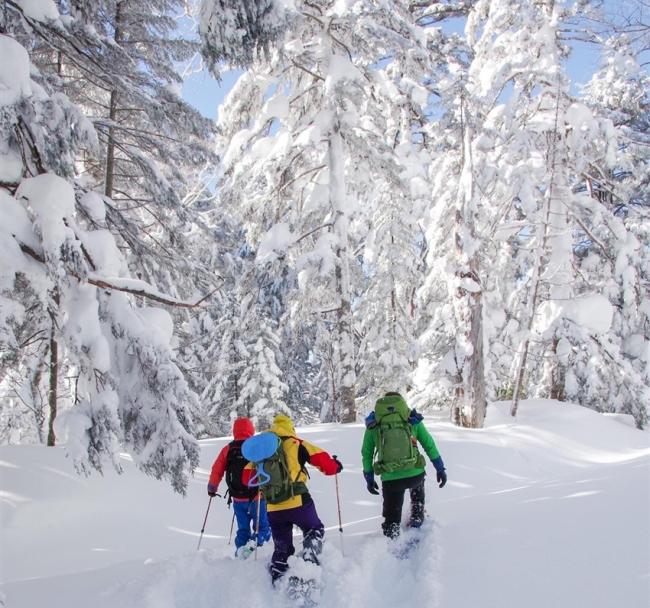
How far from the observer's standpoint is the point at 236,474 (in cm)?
605

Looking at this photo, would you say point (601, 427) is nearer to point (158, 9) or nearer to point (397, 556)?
point (397, 556)

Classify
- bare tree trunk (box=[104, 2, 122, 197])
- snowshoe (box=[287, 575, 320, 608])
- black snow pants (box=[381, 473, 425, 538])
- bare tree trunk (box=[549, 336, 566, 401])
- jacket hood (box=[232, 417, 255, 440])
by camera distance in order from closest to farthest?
snowshoe (box=[287, 575, 320, 608]) → black snow pants (box=[381, 473, 425, 538]) → jacket hood (box=[232, 417, 255, 440]) → bare tree trunk (box=[104, 2, 122, 197]) → bare tree trunk (box=[549, 336, 566, 401])

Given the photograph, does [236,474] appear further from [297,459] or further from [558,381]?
[558,381]

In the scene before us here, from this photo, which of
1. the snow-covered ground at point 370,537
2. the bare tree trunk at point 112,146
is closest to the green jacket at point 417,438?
the snow-covered ground at point 370,537

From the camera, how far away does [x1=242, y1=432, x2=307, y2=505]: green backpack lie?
A: 4.67 metres

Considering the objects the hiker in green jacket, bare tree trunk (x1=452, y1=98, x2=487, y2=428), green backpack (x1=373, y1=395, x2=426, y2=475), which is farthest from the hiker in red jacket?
bare tree trunk (x1=452, y1=98, x2=487, y2=428)

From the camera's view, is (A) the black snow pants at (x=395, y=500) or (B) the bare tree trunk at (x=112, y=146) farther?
(B) the bare tree trunk at (x=112, y=146)

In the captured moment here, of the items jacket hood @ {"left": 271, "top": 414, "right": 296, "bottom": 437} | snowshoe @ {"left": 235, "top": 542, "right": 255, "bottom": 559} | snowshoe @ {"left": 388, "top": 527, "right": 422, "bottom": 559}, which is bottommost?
snowshoe @ {"left": 235, "top": 542, "right": 255, "bottom": 559}

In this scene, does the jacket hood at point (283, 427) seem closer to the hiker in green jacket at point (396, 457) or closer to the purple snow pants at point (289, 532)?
the purple snow pants at point (289, 532)

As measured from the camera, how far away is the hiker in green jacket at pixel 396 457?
209 inches

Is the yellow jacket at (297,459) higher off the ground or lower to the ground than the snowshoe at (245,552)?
higher

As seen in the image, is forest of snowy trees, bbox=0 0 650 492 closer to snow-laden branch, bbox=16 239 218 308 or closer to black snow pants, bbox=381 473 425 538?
snow-laden branch, bbox=16 239 218 308

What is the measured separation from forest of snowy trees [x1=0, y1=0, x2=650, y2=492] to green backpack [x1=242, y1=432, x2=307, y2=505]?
0.65m

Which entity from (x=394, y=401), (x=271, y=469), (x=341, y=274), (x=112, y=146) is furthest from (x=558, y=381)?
(x=112, y=146)
